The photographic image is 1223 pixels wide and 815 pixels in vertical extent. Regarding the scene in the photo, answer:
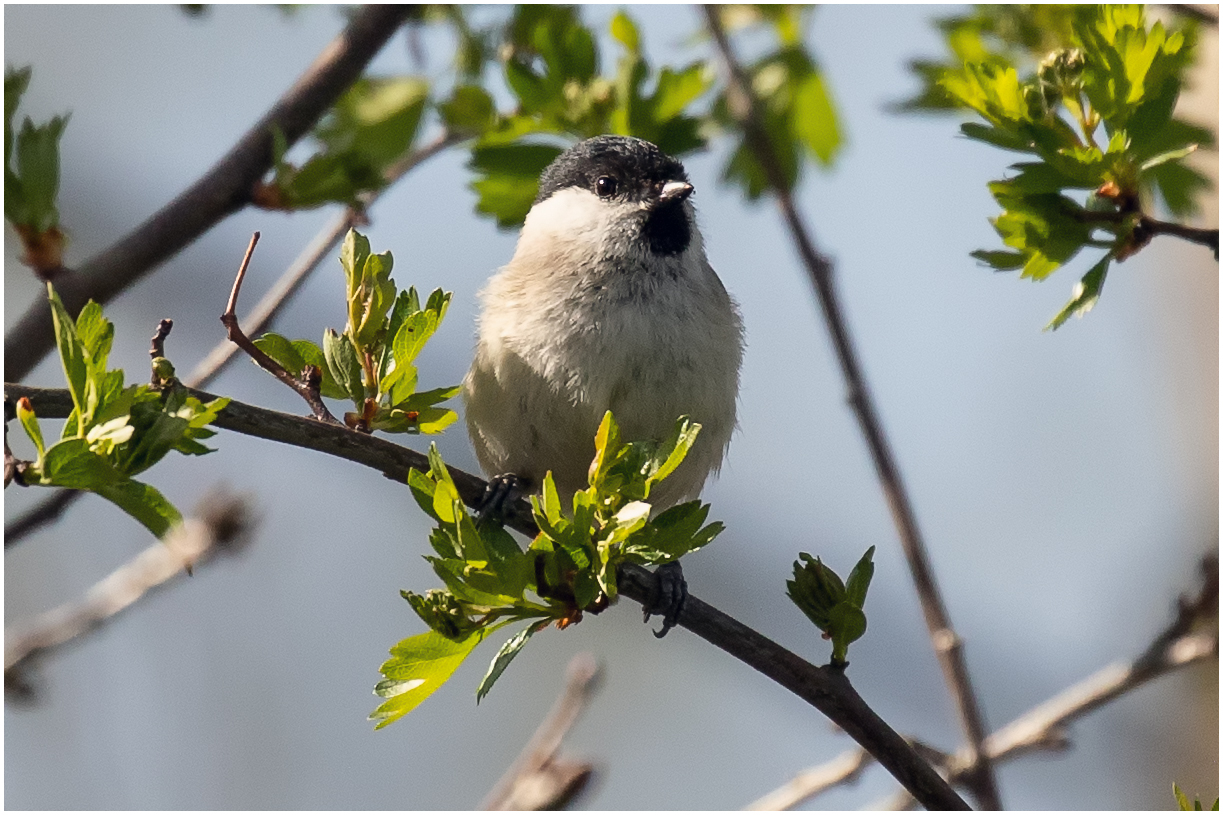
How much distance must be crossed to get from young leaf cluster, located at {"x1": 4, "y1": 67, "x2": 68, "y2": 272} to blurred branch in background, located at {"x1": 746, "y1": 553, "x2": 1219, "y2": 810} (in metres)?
1.89

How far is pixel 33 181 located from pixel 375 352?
95cm

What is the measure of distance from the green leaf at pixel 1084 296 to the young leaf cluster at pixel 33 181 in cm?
Result: 189

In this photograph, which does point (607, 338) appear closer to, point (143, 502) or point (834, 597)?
point (834, 597)

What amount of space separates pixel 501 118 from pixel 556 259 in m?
0.40

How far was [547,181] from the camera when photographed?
3686 millimetres

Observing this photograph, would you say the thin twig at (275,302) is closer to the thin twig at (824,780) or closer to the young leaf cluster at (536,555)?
the young leaf cluster at (536,555)

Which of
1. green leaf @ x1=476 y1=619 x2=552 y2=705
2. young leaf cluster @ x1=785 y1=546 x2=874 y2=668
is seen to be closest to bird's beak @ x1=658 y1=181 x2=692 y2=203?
young leaf cluster @ x1=785 y1=546 x2=874 y2=668

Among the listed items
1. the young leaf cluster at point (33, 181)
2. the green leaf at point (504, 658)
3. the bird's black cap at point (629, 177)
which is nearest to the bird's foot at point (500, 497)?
the green leaf at point (504, 658)

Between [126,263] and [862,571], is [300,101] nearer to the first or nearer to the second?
[126,263]

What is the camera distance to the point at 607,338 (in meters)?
3.08

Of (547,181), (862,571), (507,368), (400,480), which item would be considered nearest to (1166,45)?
(862,571)

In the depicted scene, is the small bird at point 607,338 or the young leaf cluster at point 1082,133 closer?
the young leaf cluster at point 1082,133

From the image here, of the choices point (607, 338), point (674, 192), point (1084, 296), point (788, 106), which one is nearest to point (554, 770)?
point (607, 338)

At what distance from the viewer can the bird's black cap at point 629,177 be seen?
3529mm
